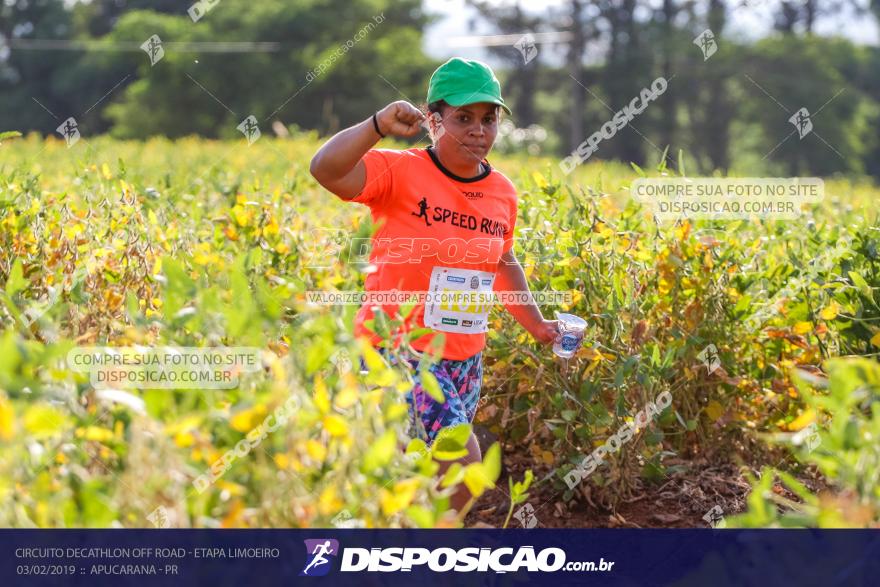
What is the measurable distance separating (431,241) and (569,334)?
551mm

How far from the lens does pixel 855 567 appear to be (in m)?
1.88

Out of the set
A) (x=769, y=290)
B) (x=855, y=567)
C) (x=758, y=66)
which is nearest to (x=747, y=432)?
(x=769, y=290)

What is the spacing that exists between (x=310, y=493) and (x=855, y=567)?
41.2 inches

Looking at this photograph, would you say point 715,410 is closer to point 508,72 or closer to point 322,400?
point 322,400

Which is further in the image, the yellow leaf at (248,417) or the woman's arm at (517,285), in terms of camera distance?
the woman's arm at (517,285)

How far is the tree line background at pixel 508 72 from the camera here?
37.0 m

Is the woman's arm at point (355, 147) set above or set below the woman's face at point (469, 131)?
below

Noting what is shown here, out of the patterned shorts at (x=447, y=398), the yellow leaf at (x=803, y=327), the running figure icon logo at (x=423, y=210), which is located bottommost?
the patterned shorts at (x=447, y=398)

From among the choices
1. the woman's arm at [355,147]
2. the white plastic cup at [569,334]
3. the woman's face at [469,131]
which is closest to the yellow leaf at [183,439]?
the woman's arm at [355,147]

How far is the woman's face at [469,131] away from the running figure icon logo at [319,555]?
1.49m

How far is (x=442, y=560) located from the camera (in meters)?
2.03

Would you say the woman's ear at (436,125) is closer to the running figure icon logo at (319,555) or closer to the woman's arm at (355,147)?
the woman's arm at (355,147)

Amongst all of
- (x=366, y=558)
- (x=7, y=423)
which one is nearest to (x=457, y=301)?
(x=366, y=558)

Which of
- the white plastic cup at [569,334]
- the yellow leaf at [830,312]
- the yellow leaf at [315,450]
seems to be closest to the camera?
the yellow leaf at [315,450]
